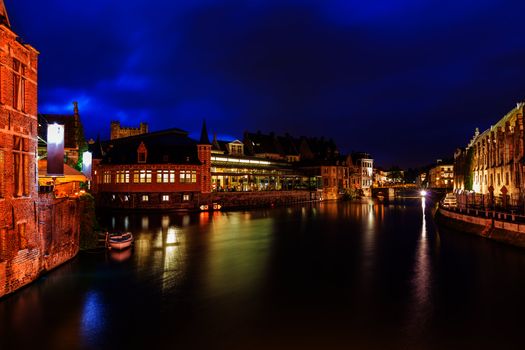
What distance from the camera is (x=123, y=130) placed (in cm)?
10550

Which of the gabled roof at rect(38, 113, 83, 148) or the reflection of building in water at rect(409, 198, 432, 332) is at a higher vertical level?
the gabled roof at rect(38, 113, 83, 148)

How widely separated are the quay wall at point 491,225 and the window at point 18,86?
33961 millimetres

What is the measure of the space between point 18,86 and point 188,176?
49.8 m

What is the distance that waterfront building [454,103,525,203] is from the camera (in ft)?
137

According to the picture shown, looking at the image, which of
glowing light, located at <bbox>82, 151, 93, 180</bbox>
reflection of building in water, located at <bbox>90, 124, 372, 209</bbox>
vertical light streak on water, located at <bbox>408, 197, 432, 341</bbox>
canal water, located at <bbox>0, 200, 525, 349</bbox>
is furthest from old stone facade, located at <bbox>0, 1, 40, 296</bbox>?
reflection of building in water, located at <bbox>90, 124, 372, 209</bbox>

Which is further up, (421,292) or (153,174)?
(153,174)

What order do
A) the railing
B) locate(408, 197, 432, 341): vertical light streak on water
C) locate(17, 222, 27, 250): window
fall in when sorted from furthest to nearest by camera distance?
the railing, locate(17, 222, 27, 250): window, locate(408, 197, 432, 341): vertical light streak on water

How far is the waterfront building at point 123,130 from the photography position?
341 feet

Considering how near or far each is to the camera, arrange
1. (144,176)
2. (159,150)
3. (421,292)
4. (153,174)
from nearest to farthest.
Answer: (421,292) < (144,176) < (153,174) < (159,150)

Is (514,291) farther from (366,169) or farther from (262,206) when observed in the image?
(366,169)

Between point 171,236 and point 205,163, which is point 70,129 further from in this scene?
point 205,163

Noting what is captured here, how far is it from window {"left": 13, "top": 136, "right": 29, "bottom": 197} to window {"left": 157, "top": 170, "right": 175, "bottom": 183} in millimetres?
47397

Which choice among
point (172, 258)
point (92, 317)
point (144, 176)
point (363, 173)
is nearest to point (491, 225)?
point (172, 258)

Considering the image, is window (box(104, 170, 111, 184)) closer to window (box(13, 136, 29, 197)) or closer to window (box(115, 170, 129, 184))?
window (box(115, 170, 129, 184))
